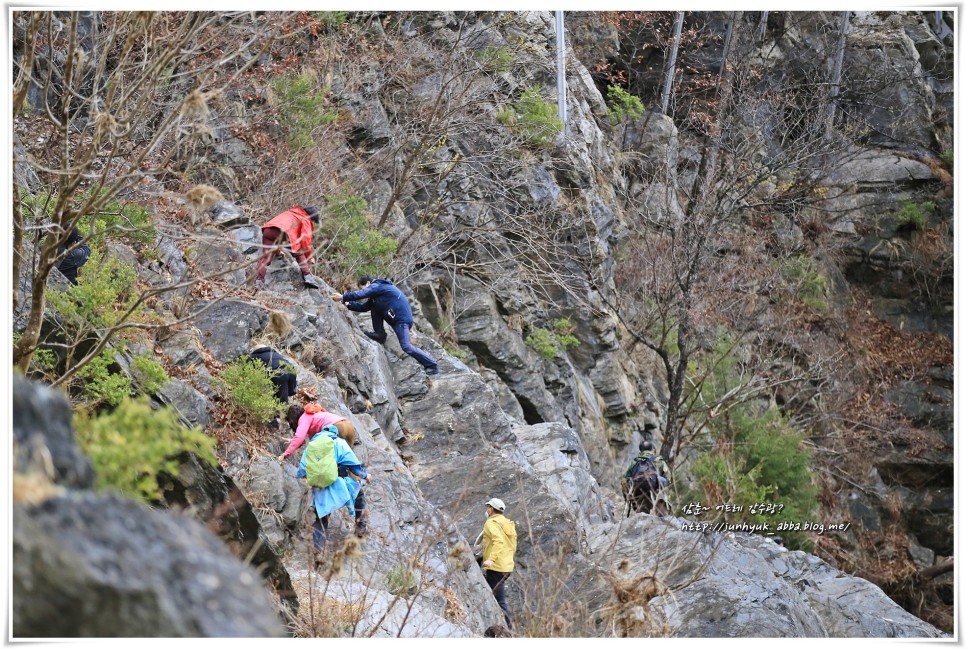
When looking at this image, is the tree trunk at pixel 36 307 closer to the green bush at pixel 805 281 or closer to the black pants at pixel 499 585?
the black pants at pixel 499 585

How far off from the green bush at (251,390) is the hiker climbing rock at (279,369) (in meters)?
0.28

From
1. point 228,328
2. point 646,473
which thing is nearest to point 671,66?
point 646,473

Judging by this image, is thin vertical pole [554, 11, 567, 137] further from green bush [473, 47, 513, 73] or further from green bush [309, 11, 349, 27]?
green bush [309, 11, 349, 27]

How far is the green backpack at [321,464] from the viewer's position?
760cm

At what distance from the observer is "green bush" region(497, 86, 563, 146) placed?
15.2 metres

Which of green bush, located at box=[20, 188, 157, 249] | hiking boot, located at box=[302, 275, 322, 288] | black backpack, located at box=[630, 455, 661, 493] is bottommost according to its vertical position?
black backpack, located at box=[630, 455, 661, 493]

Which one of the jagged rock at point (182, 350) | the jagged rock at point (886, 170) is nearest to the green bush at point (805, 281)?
the jagged rock at point (886, 170)

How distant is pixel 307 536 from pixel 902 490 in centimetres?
2018

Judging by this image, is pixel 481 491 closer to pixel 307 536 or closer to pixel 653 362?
pixel 307 536

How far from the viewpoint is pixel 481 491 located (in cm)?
1068

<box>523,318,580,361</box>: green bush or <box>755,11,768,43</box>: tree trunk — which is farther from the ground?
<box>755,11,768,43</box>: tree trunk

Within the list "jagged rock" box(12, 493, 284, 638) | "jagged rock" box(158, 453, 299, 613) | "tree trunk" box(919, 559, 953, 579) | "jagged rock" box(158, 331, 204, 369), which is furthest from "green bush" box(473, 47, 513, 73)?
"tree trunk" box(919, 559, 953, 579)

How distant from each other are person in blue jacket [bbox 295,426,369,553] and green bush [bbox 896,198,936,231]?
2226 cm

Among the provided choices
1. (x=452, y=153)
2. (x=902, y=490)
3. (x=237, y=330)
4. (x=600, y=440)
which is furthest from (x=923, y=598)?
(x=237, y=330)
